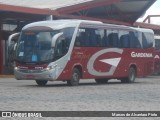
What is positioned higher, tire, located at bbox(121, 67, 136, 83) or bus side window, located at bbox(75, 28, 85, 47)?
bus side window, located at bbox(75, 28, 85, 47)

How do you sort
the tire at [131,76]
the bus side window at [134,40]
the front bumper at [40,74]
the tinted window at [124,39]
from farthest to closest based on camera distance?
the bus side window at [134,40], the tire at [131,76], the tinted window at [124,39], the front bumper at [40,74]

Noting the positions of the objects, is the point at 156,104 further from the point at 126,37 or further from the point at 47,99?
the point at 126,37

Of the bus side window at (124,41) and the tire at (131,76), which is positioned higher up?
the bus side window at (124,41)

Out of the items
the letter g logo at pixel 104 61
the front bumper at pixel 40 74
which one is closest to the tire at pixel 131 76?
the letter g logo at pixel 104 61

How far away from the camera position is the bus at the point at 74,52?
24.4 meters

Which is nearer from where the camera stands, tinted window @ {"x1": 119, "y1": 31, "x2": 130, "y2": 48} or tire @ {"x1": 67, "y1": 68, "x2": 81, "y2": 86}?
tire @ {"x1": 67, "y1": 68, "x2": 81, "y2": 86}

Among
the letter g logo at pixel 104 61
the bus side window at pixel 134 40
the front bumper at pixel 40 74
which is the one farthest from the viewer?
the bus side window at pixel 134 40

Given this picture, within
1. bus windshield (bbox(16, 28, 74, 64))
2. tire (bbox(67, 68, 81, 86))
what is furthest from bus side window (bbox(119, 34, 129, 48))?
bus windshield (bbox(16, 28, 74, 64))

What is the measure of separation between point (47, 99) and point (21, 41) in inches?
324

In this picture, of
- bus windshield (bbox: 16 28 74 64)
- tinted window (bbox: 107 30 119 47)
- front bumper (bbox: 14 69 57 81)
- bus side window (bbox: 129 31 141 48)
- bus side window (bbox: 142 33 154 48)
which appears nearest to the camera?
front bumper (bbox: 14 69 57 81)

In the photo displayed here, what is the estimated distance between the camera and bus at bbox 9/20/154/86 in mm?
24438

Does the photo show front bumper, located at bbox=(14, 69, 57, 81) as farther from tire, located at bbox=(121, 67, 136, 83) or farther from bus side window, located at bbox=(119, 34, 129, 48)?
tire, located at bbox=(121, 67, 136, 83)

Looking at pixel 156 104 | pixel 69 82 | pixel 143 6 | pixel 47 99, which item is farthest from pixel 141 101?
pixel 143 6

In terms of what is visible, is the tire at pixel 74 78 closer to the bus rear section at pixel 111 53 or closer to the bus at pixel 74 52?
the bus at pixel 74 52
